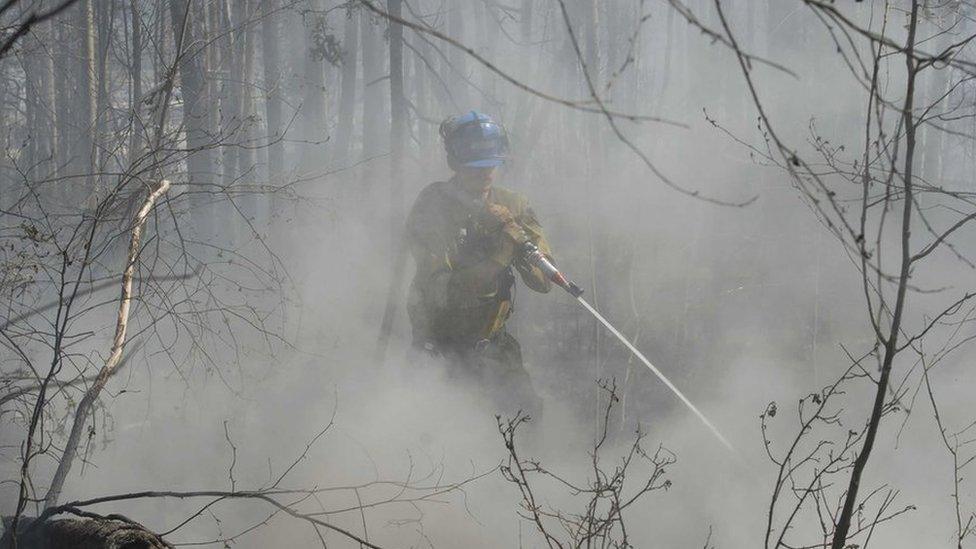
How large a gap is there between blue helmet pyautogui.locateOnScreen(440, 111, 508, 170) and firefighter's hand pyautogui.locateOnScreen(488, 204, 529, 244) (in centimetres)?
31

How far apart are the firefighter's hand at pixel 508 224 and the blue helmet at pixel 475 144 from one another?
1.03 ft

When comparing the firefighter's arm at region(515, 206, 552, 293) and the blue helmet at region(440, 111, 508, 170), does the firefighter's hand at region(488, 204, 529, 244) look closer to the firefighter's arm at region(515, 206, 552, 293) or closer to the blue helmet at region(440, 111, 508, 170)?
the firefighter's arm at region(515, 206, 552, 293)

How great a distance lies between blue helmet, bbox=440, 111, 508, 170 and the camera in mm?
6906

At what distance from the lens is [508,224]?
684 centimetres

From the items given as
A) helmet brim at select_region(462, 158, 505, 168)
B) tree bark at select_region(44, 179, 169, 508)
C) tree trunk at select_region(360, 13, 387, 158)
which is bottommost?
tree bark at select_region(44, 179, 169, 508)

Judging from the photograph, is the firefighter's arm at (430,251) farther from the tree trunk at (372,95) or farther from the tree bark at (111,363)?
the tree trunk at (372,95)

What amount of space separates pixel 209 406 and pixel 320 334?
2.43 meters

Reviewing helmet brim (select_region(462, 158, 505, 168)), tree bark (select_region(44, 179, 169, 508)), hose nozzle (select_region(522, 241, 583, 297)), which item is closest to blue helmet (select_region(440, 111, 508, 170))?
helmet brim (select_region(462, 158, 505, 168))

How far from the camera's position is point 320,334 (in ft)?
35.6

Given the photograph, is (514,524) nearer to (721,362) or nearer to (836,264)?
(721,362)

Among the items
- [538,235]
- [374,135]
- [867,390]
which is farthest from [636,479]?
[374,135]

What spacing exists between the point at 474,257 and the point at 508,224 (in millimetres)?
341

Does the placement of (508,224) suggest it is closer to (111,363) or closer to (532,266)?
A: (532,266)

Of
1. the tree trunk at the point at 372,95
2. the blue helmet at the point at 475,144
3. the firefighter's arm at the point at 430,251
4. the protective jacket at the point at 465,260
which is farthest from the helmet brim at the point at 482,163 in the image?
the tree trunk at the point at 372,95
